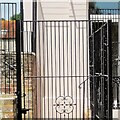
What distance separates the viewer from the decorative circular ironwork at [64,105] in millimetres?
6863

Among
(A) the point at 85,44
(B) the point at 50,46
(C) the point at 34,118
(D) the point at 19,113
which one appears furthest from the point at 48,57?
(D) the point at 19,113

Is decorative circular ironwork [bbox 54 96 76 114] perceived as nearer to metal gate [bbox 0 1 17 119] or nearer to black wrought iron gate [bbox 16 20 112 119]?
black wrought iron gate [bbox 16 20 112 119]

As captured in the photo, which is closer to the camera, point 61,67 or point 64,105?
point 64,105

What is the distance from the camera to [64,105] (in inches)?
268

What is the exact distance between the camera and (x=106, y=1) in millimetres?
7234

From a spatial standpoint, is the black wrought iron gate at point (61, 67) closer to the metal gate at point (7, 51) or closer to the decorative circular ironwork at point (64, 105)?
the decorative circular ironwork at point (64, 105)

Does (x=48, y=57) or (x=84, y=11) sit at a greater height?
(x=84, y=11)

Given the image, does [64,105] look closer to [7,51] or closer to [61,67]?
[61,67]

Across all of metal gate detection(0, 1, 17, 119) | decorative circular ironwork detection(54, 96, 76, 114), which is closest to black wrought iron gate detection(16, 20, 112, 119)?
decorative circular ironwork detection(54, 96, 76, 114)

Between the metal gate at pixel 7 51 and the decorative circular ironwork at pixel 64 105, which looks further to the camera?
the decorative circular ironwork at pixel 64 105

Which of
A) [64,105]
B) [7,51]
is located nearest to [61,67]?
[64,105]

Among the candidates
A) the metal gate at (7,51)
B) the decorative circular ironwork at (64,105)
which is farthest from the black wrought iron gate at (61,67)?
the metal gate at (7,51)

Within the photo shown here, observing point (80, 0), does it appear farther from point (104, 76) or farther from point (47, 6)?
point (104, 76)

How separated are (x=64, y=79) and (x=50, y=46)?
0.69 metres
